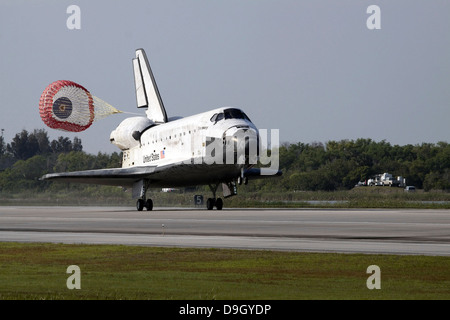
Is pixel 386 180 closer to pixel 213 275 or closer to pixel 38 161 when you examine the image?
pixel 38 161

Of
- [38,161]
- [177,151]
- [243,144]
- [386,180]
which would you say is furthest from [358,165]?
[243,144]

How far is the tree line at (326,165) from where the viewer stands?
79.9 meters

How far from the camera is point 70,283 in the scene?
11180 mm

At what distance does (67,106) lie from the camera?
44.0m

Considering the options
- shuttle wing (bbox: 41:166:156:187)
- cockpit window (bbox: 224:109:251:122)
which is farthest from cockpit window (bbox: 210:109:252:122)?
shuttle wing (bbox: 41:166:156:187)

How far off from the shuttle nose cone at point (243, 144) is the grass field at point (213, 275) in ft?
73.9

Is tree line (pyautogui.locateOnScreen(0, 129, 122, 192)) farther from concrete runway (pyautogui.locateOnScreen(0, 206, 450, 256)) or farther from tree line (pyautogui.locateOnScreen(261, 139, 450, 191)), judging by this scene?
concrete runway (pyautogui.locateOnScreen(0, 206, 450, 256))

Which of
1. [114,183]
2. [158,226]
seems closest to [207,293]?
[158,226]

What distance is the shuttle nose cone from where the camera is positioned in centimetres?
3875

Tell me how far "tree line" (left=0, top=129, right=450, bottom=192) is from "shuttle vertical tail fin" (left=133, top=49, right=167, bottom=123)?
60.5ft

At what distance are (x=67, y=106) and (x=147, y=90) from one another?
10.5m

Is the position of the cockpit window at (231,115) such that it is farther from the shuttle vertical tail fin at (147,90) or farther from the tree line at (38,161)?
the tree line at (38,161)
